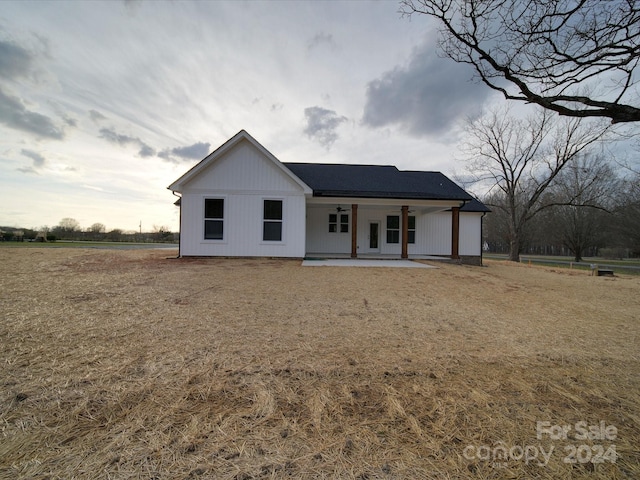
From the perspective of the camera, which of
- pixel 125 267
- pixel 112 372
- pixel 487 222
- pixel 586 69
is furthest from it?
pixel 487 222

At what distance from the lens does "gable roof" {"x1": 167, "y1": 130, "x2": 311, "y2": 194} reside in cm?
1220

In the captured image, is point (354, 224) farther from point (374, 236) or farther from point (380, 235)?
point (380, 235)

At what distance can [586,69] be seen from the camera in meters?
4.50

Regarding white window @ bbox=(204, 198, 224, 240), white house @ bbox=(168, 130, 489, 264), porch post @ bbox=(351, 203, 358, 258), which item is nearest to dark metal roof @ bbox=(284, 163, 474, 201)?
white house @ bbox=(168, 130, 489, 264)

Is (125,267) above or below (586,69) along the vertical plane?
below

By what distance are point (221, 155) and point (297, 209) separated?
4.12 metres

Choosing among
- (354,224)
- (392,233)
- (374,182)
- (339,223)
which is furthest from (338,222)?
(392,233)

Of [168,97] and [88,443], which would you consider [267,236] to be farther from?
[88,443]

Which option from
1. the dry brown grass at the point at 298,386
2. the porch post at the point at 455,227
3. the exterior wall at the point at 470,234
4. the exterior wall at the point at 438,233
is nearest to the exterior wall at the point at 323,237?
the exterior wall at the point at 438,233

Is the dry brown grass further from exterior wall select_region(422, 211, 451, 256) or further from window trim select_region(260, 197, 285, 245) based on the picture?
exterior wall select_region(422, 211, 451, 256)

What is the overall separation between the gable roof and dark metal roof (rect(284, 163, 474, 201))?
2.26 meters

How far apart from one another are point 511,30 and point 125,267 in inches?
464

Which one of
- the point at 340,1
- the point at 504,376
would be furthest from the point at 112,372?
the point at 340,1

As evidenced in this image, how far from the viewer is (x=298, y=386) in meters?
2.69
